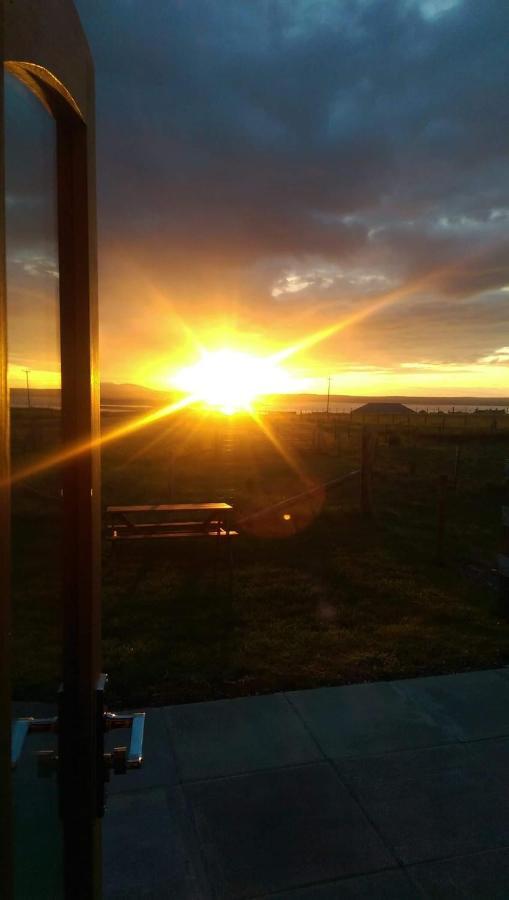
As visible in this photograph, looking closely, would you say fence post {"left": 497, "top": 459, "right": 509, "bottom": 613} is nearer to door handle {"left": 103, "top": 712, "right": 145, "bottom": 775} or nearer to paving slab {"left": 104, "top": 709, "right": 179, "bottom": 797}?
paving slab {"left": 104, "top": 709, "right": 179, "bottom": 797}

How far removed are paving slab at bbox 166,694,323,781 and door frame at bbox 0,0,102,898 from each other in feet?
6.36

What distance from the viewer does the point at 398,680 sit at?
175 inches

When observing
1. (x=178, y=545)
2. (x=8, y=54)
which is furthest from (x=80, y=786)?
(x=178, y=545)

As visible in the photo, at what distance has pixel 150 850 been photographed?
2.71 m

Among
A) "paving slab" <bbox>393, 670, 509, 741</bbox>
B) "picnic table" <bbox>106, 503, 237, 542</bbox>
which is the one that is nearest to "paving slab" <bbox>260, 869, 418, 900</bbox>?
"paving slab" <bbox>393, 670, 509, 741</bbox>

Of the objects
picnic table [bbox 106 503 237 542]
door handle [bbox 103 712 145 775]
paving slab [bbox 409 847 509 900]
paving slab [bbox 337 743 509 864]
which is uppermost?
door handle [bbox 103 712 145 775]

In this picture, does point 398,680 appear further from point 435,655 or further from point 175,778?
point 175,778

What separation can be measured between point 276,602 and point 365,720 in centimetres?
257

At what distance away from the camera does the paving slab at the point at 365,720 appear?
353cm

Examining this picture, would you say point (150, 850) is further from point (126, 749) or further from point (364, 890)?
point (126, 749)

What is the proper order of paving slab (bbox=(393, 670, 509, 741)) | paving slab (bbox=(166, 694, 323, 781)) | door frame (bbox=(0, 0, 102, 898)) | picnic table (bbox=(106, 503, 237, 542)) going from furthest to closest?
picnic table (bbox=(106, 503, 237, 542))
paving slab (bbox=(393, 670, 509, 741))
paving slab (bbox=(166, 694, 323, 781))
door frame (bbox=(0, 0, 102, 898))

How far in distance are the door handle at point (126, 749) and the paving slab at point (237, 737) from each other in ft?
6.26

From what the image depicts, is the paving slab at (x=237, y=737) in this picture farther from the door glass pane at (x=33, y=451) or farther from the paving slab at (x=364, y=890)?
the door glass pane at (x=33, y=451)

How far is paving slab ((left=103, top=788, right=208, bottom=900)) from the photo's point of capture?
2.51 meters
